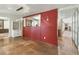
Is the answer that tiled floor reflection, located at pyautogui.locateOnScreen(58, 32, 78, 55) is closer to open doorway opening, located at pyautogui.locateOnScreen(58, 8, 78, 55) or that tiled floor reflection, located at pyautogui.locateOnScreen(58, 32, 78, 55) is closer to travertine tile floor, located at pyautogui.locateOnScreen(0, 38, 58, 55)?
open doorway opening, located at pyautogui.locateOnScreen(58, 8, 78, 55)

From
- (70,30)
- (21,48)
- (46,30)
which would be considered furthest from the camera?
(46,30)

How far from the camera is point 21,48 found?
2.05 m

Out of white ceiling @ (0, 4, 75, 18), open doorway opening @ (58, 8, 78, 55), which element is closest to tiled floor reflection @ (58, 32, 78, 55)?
open doorway opening @ (58, 8, 78, 55)

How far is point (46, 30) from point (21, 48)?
2.75 ft

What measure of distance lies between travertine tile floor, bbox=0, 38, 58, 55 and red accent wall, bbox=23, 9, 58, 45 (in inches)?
6.8

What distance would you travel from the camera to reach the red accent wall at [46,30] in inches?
87.1

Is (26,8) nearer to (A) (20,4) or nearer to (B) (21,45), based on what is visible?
(A) (20,4)

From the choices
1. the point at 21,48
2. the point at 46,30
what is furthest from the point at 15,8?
the point at 46,30

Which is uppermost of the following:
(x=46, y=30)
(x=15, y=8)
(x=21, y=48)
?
(x=15, y=8)

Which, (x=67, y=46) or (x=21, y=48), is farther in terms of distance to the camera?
(x=21, y=48)

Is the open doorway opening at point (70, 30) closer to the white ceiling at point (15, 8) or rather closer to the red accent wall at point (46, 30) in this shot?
the white ceiling at point (15, 8)

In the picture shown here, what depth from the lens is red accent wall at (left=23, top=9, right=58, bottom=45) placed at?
2.21 m

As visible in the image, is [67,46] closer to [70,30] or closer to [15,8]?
[70,30]

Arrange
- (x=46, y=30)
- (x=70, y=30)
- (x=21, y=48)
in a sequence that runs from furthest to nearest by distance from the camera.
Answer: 1. (x=46, y=30)
2. (x=21, y=48)
3. (x=70, y=30)
